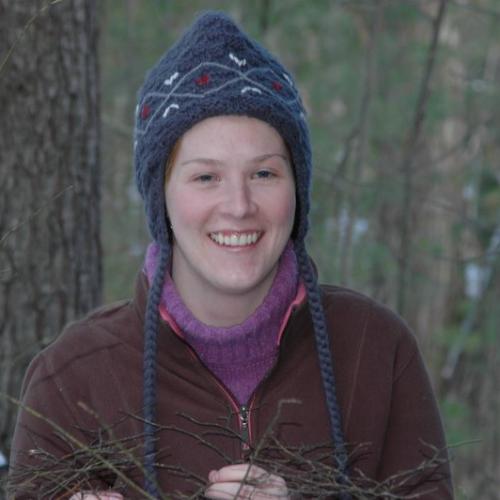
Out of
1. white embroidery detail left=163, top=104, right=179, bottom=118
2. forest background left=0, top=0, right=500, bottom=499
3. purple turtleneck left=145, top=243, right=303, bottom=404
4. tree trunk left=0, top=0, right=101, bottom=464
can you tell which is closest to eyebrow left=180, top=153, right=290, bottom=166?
white embroidery detail left=163, top=104, right=179, bottom=118

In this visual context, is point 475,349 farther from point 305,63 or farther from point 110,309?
point 110,309

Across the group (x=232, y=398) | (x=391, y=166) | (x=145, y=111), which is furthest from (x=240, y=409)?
(x=391, y=166)

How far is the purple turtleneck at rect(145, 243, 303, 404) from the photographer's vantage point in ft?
8.52

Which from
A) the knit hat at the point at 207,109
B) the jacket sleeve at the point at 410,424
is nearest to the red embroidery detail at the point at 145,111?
the knit hat at the point at 207,109

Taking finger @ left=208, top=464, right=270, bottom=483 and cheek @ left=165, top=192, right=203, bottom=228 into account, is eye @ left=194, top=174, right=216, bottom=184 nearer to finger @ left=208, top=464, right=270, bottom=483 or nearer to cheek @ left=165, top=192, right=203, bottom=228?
cheek @ left=165, top=192, right=203, bottom=228

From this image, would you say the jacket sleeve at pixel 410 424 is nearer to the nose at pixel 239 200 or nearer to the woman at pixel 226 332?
the woman at pixel 226 332

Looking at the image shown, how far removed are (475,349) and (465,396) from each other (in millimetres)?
420

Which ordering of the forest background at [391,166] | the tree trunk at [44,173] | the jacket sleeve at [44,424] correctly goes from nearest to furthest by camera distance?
the jacket sleeve at [44,424] → the tree trunk at [44,173] → the forest background at [391,166]

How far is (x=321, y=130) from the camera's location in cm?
780

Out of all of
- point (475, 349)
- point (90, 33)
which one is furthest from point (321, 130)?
point (90, 33)

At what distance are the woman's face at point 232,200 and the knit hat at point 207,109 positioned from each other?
0.04 metres

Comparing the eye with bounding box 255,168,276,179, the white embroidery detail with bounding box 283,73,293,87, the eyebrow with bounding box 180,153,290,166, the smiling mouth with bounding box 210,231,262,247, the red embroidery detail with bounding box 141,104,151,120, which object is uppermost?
the white embroidery detail with bounding box 283,73,293,87

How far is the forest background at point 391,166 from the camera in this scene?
6238mm

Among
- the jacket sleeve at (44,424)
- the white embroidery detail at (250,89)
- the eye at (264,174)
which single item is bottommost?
the jacket sleeve at (44,424)
